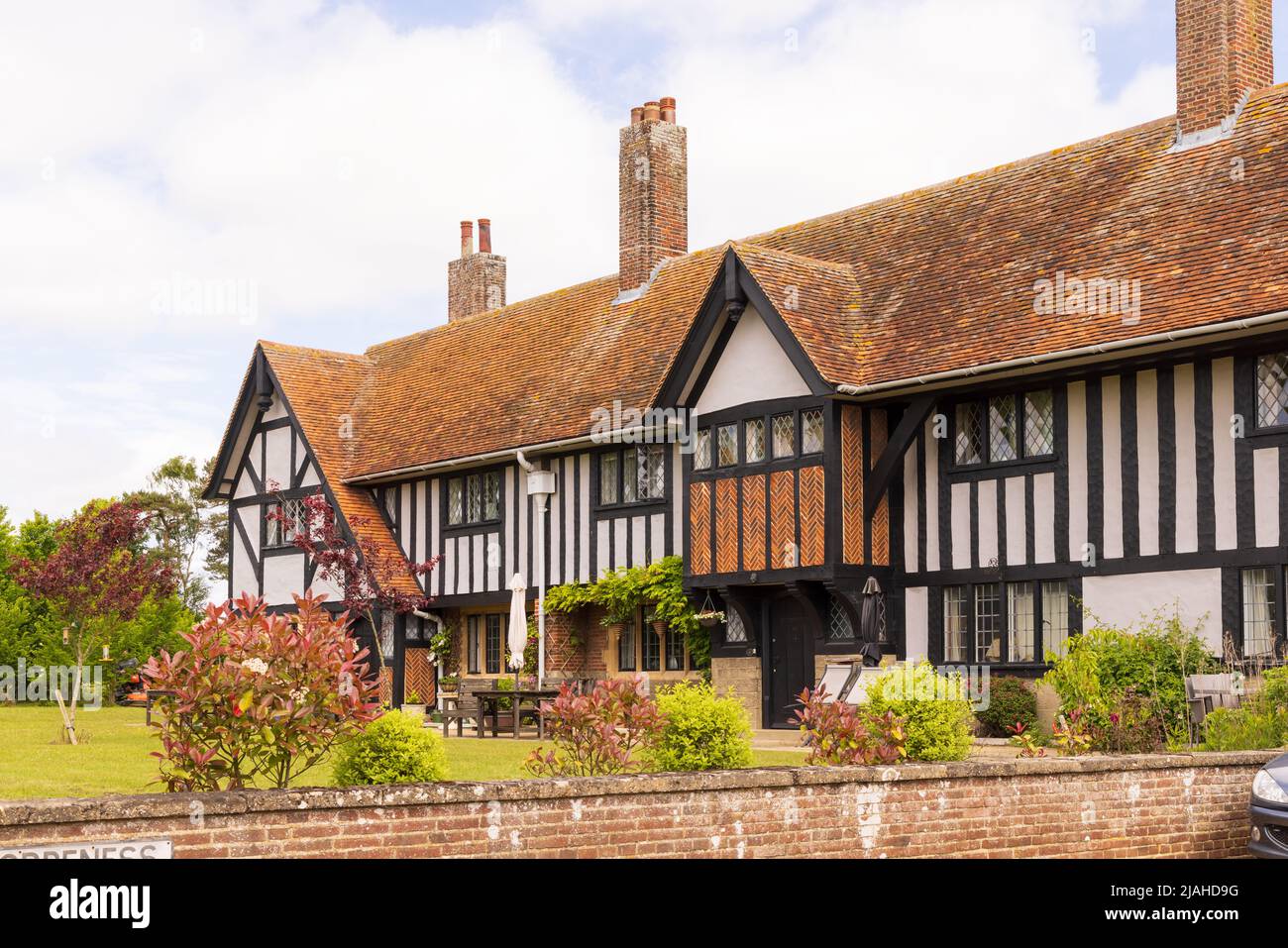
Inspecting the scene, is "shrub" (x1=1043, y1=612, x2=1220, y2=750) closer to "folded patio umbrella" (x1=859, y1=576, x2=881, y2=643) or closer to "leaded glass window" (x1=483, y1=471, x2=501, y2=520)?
"folded patio umbrella" (x1=859, y1=576, x2=881, y2=643)

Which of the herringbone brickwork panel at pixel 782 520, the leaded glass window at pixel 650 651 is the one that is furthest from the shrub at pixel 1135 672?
the leaded glass window at pixel 650 651

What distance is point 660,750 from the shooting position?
10578mm

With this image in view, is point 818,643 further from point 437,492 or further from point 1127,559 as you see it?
point 437,492

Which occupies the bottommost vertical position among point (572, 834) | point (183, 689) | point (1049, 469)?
point (572, 834)

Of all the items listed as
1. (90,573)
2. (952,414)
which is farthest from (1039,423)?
(90,573)

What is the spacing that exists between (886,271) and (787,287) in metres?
1.91

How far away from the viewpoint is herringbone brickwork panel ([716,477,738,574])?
2173cm

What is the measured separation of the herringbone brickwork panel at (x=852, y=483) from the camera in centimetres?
2028

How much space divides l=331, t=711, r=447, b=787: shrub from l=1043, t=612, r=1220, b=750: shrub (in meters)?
8.69

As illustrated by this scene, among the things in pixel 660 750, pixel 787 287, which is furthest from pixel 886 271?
pixel 660 750

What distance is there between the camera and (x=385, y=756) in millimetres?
9930

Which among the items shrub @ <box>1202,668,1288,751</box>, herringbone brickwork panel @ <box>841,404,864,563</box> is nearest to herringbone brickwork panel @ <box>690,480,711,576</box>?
herringbone brickwork panel @ <box>841,404,864,563</box>

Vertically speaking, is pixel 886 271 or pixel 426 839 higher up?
pixel 886 271

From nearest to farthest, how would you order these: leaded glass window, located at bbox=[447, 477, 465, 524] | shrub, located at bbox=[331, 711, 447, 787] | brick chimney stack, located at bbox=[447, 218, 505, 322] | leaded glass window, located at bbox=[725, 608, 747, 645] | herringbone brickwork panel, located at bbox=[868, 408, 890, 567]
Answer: shrub, located at bbox=[331, 711, 447, 787]
herringbone brickwork panel, located at bbox=[868, 408, 890, 567]
leaded glass window, located at bbox=[725, 608, 747, 645]
leaded glass window, located at bbox=[447, 477, 465, 524]
brick chimney stack, located at bbox=[447, 218, 505, 322]
